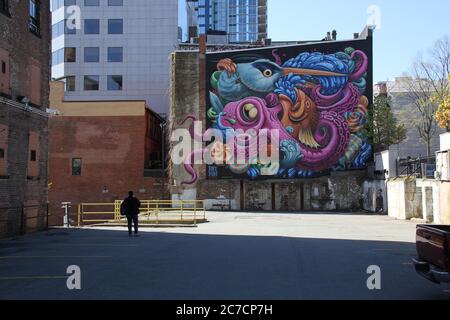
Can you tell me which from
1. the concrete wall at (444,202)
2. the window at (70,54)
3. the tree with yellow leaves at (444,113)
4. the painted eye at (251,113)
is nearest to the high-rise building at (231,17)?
the window at (70,54)

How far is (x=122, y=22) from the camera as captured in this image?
223 ft

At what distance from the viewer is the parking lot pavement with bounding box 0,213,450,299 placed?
9336 mm

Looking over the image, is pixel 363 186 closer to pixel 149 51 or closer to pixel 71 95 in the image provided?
pixel 149 51

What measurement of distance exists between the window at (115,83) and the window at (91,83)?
4.71ft

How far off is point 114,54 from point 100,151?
22.9 metres

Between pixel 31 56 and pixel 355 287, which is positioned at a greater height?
pixel 31 56

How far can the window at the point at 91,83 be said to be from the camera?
221 feet

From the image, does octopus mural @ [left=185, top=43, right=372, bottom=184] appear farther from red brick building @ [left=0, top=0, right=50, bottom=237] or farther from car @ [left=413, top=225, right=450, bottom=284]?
car @ [left=413, top=225, right=450, bottom=284]

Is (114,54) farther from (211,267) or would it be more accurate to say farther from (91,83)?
(211,267)

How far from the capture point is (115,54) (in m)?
67.7

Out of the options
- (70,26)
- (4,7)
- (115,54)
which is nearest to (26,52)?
(4,7)

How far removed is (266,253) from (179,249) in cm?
274

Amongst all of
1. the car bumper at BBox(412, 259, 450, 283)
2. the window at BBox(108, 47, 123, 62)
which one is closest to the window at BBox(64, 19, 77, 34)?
the window at BBox(108, 47, 123, 62)
